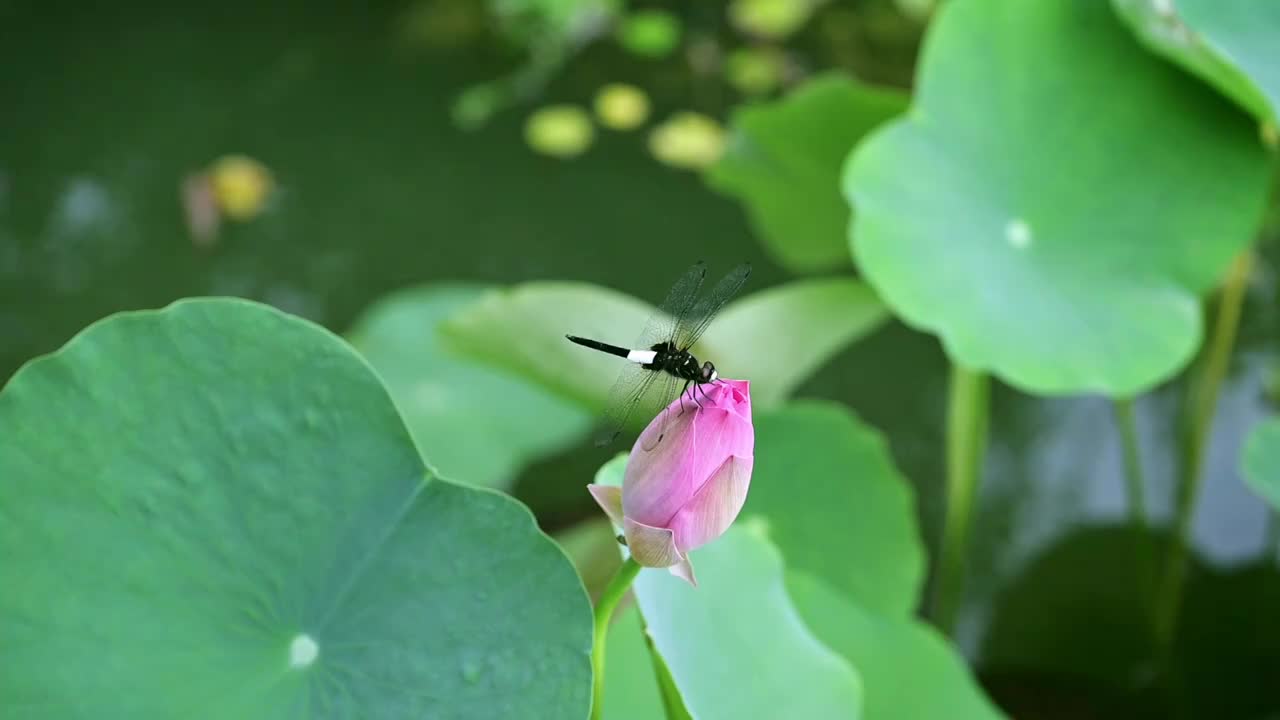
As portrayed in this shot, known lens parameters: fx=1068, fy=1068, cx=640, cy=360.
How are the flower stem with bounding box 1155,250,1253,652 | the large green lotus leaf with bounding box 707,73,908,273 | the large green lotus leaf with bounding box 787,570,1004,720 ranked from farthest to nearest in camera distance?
1. the flower stem with bounding box 1155,250,1253,652
2. the large green lotus leaf with bounding box 707,73,908,273
3. the large green lotus leaf with bounding box 787,570,1004,720

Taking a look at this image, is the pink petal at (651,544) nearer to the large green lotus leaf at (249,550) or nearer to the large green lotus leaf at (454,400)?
the large green lotus leaf at (249,550)

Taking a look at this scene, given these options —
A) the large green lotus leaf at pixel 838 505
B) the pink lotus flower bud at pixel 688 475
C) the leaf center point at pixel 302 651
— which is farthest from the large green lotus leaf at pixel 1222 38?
the leaf center point at pixel 302 651

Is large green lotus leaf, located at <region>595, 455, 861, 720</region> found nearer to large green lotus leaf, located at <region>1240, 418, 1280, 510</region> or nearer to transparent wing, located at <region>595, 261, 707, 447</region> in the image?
transparent wing, located at <region>595, 261, 707, 447</region>

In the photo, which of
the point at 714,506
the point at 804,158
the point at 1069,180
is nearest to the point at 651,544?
the point at 714,506

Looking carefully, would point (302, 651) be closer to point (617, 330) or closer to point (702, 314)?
point (702, 314)

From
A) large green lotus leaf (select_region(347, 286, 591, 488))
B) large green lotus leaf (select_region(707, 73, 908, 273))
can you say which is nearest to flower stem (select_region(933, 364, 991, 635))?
large green lotus leaf (select_region(707, 73, 908, 273))

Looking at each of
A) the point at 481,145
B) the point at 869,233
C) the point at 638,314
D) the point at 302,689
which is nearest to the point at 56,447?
the point at 302,689

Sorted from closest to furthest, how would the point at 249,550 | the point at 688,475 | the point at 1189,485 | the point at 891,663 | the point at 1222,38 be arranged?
the point at 688,475, the point at 249,550, the point at 891,663, the point at 1222,38, the point at 1189,485
